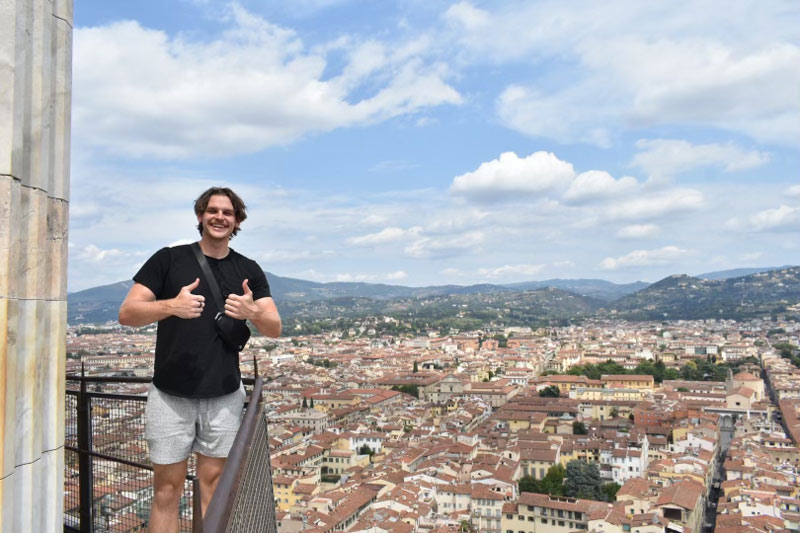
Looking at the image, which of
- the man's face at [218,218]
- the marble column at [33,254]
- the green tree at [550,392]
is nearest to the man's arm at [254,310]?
the man's face at [218,218]

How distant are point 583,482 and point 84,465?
18360 mm

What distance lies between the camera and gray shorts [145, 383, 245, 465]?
1.76m

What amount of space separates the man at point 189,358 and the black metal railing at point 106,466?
1.49ft

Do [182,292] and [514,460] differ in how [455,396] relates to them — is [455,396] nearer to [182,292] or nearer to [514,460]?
[514,460]

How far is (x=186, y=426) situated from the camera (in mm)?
1777

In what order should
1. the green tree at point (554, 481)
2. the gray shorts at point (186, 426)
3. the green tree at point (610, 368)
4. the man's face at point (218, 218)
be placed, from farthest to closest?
the green tree at point (610, 368)
the green tree at point (554, 481)
the man's face at point (218, 218)
the gray shorts at point (186, 426)

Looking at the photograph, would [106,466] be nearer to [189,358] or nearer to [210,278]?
[189,358]

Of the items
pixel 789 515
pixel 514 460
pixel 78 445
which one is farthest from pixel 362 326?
Answer: pixel 78 445

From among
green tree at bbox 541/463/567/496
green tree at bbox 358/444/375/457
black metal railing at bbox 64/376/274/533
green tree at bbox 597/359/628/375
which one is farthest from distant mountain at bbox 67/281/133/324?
black metal railing at bbox 64/376/274/533

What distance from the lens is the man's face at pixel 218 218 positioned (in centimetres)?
187

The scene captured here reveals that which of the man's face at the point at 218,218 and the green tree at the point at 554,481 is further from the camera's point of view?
the green tree at the point at 554,481

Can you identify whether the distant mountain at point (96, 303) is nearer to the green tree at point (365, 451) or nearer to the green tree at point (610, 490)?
the green tree at point (365, 451)

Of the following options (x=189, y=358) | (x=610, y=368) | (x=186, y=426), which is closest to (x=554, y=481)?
(x=186, y=426)

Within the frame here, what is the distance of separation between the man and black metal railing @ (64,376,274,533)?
45 cm
